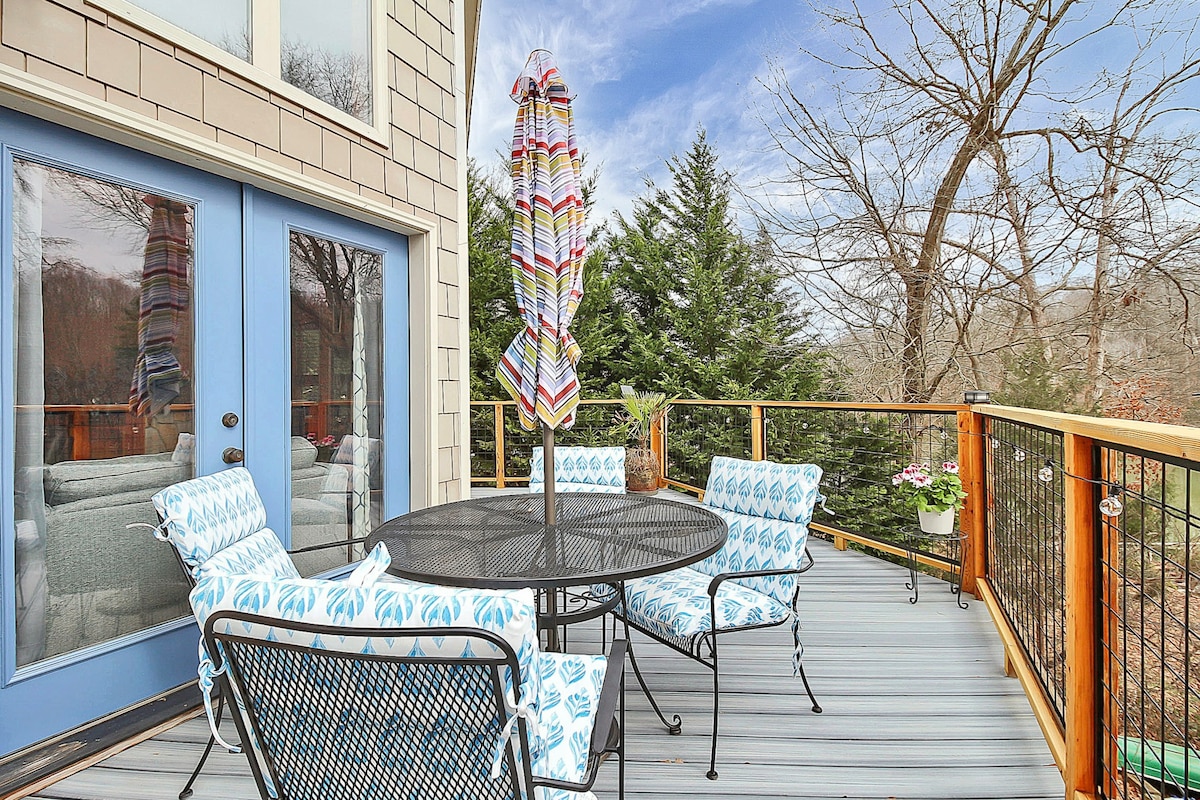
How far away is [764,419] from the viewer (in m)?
5.59

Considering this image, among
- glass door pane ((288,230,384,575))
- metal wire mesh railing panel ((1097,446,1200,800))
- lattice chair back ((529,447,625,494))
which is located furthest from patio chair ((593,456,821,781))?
glass door pane ((288,230,384,575))

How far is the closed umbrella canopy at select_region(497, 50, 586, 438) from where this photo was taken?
2.24 metres

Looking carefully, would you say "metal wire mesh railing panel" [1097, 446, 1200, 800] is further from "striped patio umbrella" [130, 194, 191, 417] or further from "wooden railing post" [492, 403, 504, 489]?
"wooden railing post" [492, 403, 504, 489]

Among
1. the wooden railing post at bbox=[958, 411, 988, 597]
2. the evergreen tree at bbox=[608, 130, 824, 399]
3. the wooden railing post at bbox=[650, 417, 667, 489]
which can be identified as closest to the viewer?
the wooden railing post at bbox=[958, 411, 988, 597]

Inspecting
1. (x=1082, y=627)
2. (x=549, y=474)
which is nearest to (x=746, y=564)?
(x=549, y=474)

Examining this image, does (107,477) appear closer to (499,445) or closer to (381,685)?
(381,685)

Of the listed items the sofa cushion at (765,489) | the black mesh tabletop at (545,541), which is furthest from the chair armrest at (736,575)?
the sofa cushion at (765,489)

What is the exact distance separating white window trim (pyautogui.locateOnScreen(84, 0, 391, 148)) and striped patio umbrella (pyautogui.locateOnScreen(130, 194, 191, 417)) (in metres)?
0.60

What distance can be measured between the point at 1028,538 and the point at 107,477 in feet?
11.9

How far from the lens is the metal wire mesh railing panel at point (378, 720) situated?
106cm

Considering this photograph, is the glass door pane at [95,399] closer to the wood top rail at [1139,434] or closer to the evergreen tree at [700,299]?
the wood top rail at [1139,434]

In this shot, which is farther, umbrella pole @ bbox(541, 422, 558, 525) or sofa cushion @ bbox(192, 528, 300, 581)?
umbrella pole @ bbox(541, 422, 558, 525)

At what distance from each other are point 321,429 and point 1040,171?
7.23m

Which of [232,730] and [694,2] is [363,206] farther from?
[694,2]
